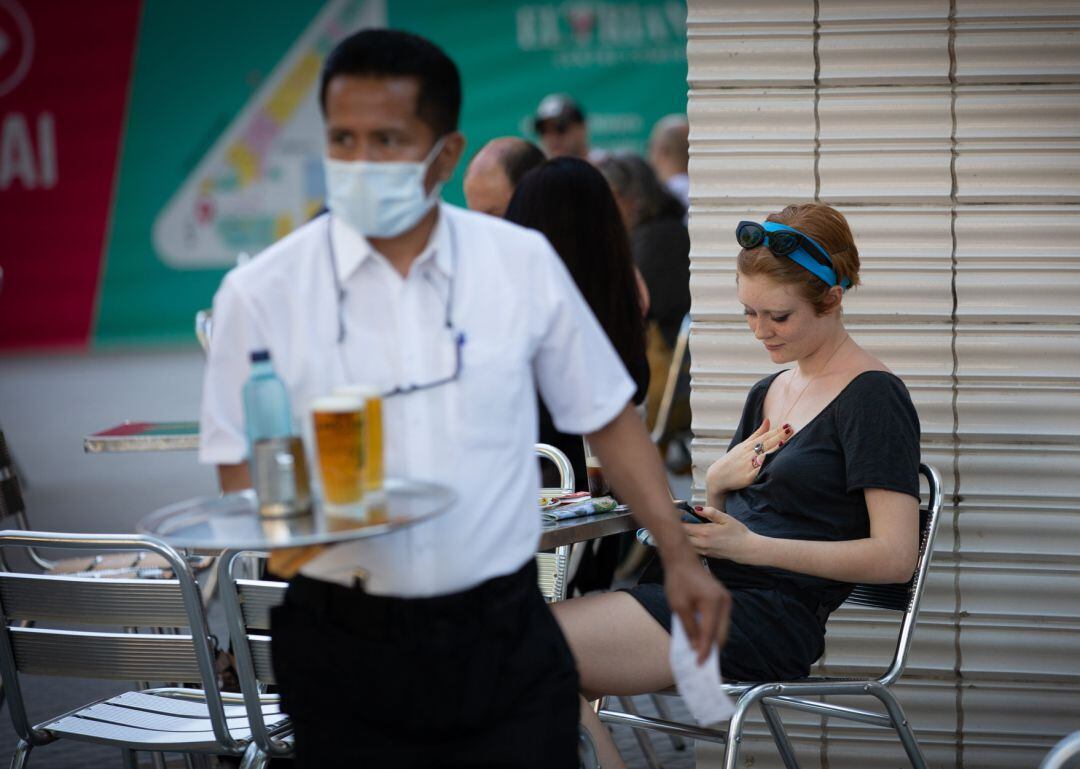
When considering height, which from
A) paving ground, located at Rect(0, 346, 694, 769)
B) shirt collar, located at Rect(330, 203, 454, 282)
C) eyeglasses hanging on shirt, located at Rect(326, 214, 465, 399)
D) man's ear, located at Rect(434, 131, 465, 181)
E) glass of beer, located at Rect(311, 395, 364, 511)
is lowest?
paving ground, located at Rect(0, 346, 694, 769)

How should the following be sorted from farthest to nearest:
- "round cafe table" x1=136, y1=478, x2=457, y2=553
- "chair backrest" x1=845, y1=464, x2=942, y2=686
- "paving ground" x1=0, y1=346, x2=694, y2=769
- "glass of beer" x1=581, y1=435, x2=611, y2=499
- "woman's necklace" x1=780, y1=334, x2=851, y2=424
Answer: "paving ground" x1=0, y1=346, x2=694, y2=769 → "glass of beer" x1=581, y1=435, x2=611, y2=499 → "woman's necklace" x1=780, y1=334, x2=851, y2=424 → "chair backrest" x1=845, y1=464, x2=942, y2=686 → "round cafe table" x1=136, y1=478, x2=457, y2=553

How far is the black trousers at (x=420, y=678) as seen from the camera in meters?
1.74

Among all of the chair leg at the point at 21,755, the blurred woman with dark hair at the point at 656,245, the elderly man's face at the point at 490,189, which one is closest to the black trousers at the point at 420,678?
the chair leg at the point at 21,755

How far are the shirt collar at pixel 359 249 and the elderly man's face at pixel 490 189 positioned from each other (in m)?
2.72

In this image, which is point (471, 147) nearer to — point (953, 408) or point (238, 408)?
point (953, 408)

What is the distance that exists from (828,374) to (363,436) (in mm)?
1434

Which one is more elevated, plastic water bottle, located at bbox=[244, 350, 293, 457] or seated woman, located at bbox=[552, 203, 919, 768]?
plastic water bottle, located at bbox=[244, 350, 293, 457]

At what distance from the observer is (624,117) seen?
1350 centimetres

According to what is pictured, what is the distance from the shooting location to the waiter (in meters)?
1.73

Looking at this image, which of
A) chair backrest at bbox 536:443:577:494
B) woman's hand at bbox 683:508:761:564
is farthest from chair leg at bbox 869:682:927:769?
chair backrest at bbox 536:443:577:494

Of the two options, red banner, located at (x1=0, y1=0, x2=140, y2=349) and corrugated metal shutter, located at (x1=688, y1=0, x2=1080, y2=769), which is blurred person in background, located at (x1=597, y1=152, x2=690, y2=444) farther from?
red banner, located at (x1=0, y1=0, x2=140, y2=349)

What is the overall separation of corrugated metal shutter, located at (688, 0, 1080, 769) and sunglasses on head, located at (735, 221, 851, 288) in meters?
0.52

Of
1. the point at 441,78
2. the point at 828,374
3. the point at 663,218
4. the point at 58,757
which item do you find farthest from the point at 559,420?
the point at 663,218

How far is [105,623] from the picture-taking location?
248 centimetres
